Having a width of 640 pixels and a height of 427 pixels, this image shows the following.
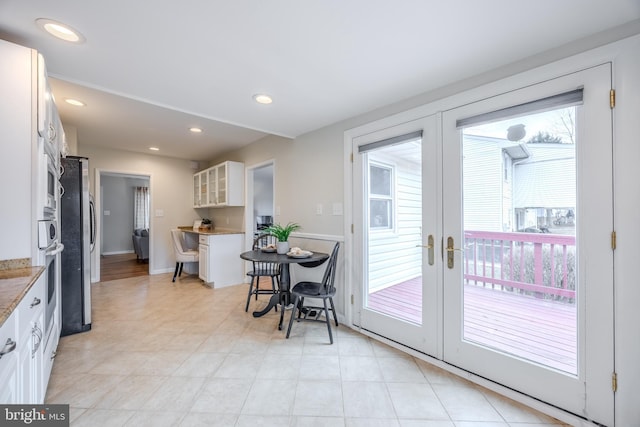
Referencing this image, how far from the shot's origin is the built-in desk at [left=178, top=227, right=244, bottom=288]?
4.14 meters

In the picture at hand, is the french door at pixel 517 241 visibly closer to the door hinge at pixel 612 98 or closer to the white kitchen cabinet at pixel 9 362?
the door hinge at pixel 612 98

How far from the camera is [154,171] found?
17.0 ft

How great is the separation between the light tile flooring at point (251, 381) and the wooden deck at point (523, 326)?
1.08ft

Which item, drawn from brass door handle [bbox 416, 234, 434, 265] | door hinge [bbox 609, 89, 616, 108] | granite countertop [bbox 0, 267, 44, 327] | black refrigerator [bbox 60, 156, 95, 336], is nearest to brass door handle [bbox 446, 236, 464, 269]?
brass door handle [bbox 416, 234, 434, 265]

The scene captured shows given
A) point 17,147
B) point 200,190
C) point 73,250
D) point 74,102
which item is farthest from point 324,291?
point 200,190

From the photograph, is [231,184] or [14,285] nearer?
[14,285]

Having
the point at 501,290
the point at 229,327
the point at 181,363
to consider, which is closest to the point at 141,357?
the point at 181,363

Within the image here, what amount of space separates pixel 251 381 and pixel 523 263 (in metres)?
2.01

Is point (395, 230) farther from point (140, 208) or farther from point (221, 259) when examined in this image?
point (140, 208)

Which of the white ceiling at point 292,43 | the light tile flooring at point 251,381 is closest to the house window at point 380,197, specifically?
the white ceiling at point 292,43

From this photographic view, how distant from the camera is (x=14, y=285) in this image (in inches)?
46.3

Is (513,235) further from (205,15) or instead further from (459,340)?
(205,15)

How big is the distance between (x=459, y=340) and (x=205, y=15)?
2.61m

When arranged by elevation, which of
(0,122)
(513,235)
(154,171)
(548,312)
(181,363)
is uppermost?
(154,171)
